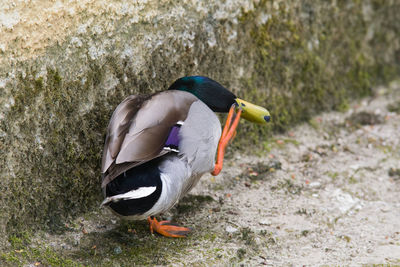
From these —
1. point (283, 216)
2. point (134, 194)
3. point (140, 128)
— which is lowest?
point (283, 216)

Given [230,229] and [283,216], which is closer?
[230,229]

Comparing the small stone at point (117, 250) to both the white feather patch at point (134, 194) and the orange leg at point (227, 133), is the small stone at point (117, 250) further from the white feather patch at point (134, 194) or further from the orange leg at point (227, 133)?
the orange leg at point (227, 133)

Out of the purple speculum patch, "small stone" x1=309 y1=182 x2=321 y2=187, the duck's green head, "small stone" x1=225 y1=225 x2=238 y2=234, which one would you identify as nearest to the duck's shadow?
"small stone" x1=225 y1=225 x2=238 y2=234

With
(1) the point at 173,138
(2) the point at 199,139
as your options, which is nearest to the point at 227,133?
(2) the point at 199,139

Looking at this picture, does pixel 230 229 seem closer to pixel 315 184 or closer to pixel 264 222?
pixel 264 222

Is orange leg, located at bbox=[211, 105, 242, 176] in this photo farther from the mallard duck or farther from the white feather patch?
the white feather patch

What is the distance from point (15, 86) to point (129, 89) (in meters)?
0.87

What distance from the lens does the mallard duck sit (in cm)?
314

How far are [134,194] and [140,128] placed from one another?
0.43 metres

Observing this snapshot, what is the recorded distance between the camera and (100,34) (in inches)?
143

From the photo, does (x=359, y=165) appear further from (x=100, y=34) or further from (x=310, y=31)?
(x=100, y=34)

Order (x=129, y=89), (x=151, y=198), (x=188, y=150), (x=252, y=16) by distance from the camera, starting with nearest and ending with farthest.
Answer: (x=151, y=198), (x=188, y=150), (x=129, y=89), (x=252, y=16)

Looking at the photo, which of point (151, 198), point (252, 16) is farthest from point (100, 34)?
point (252, 16)

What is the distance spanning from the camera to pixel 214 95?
13.3 ft
